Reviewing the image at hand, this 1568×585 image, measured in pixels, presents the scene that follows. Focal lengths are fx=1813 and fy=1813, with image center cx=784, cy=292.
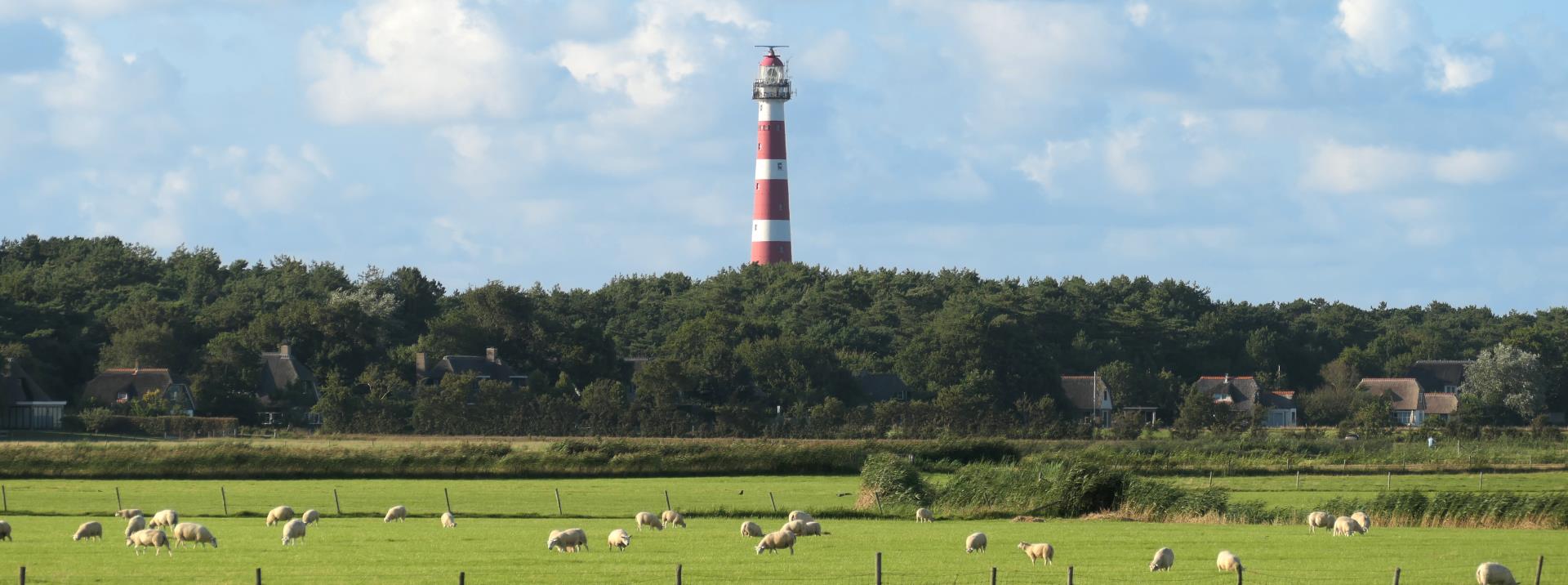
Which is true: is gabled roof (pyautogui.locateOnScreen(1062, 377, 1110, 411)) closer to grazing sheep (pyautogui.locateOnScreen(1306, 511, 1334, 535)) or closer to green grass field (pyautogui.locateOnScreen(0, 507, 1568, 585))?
grazing sheep (pyautogui.locateOnScreen(1306, 511, 1334, 535))

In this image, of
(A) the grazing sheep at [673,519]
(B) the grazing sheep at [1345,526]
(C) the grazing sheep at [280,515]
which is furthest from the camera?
(A) the grazing sheep at [673,519]

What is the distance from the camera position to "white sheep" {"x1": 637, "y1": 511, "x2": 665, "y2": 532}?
39.1 metres

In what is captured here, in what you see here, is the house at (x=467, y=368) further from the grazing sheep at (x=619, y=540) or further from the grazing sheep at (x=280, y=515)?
the grazing sheep at (x=619, y=540)

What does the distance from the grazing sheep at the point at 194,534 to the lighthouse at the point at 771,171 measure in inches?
3043

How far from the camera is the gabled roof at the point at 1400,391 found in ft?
379

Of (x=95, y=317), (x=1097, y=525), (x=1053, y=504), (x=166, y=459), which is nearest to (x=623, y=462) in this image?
(x=166, y=459)

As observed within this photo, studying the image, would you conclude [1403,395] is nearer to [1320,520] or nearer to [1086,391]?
[1086,391]

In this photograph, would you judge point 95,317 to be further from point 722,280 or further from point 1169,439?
point 1169,439

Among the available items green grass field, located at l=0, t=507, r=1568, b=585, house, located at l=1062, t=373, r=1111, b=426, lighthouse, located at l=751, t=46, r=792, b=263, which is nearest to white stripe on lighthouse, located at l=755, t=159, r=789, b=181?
lighthouse, located at l=751, t=46, r=792, b=263

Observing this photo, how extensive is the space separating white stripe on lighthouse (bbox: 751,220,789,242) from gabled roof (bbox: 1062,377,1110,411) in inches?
766

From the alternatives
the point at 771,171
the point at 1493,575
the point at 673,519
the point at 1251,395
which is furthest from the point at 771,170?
the point at 1493,575

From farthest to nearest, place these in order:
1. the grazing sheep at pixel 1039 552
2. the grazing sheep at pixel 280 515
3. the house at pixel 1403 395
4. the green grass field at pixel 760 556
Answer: the house at pixel 1403 395 < the grazing sheep at pixel 280 515 < the grazing sheep at pixel 1039 552 < the green grass field at pixel 760 556

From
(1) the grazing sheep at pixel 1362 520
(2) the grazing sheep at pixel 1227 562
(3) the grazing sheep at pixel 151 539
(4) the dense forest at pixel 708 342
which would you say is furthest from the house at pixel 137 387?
(2) the grazing sheep at pixel 1227 562

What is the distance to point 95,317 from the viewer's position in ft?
349
